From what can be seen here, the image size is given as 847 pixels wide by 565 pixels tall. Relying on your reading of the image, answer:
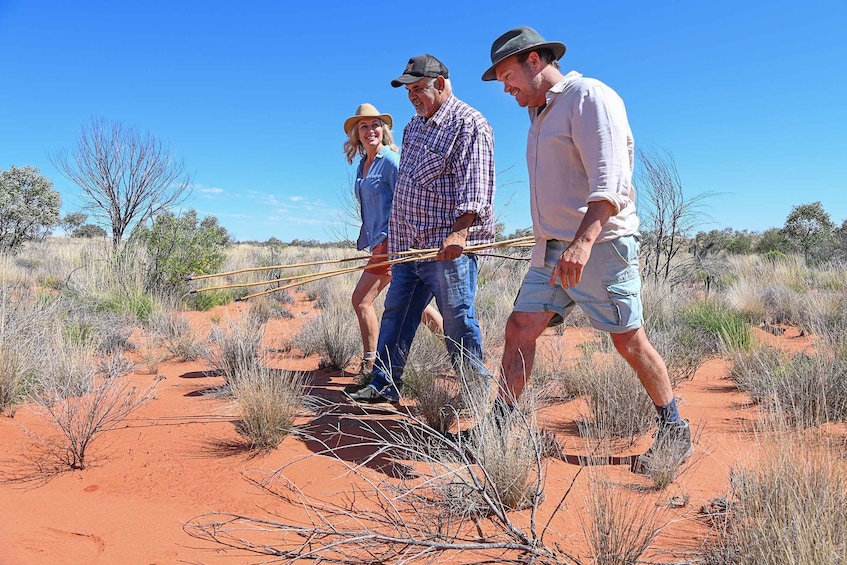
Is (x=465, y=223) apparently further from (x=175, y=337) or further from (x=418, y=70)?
(x=175, y=337)

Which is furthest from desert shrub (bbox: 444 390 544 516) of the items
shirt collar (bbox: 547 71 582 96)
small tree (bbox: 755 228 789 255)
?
small tree (bbox: 755 228 789 255)

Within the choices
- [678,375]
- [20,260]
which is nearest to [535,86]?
[678,375]

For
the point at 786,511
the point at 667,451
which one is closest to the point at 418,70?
the point at 667,451

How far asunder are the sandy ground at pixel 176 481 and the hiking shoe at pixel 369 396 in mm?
291

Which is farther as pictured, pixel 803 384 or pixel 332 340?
pixel 332 340

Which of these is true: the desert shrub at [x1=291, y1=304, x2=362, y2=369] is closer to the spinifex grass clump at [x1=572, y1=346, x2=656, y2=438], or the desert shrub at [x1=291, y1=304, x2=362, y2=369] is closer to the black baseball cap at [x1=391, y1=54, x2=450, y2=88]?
the spinifex grass clump at [x1=572, y1=346, x2=656, y2=438]

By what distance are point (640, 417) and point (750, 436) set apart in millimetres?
565

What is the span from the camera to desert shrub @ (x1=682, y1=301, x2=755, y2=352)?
5215 millimetres

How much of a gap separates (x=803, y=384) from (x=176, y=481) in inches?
142

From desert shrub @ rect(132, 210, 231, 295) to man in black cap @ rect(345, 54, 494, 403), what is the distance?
6266mm

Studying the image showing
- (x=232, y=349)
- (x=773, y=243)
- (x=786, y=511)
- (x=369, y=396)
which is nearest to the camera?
(x=786, y=511)

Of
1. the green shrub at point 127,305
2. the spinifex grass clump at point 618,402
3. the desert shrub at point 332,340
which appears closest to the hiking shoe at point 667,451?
the spinifex grass clump at point 618,402

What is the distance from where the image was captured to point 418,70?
336 centimetres

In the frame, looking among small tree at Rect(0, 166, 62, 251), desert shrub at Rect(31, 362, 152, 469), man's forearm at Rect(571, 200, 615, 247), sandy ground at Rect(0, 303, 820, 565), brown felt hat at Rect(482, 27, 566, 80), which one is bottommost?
sandy ground at Rect(0, 303, 820, 565)
